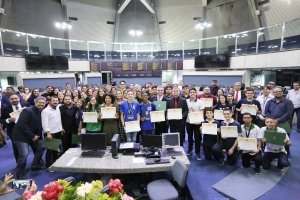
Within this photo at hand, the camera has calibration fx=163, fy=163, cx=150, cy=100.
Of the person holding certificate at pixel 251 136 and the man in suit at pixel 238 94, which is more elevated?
the man in suit at pixel 238 94

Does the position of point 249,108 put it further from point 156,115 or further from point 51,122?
point 51,122

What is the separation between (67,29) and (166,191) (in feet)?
46.7

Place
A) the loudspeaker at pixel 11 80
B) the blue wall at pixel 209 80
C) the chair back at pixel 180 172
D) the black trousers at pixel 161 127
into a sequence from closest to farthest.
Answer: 1. the chair back at pixel 180 172
2. the black trousers at pixel 161 127
3. the loudspeaker at pixel 11 80
4. the blue wall at pixel 209 80

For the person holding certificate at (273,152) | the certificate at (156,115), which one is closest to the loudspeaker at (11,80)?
the certificate at (156,115)

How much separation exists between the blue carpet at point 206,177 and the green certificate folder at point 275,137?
70 centimetres

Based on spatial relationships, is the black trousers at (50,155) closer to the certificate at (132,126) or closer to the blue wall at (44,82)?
the certificate at (132,126)

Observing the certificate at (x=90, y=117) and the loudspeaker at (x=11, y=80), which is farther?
the loudspeaker at (x=11, y=80)

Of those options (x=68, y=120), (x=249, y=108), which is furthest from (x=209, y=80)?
(x=68, y=120)

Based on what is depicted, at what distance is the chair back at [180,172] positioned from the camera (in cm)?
208

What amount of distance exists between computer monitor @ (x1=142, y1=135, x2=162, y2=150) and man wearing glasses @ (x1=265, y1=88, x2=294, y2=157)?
2.60 metres

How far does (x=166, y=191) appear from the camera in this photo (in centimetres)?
225

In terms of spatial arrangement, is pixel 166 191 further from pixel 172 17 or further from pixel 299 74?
pixel 172 17

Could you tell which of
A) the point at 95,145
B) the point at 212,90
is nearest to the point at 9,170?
the point at 95,145

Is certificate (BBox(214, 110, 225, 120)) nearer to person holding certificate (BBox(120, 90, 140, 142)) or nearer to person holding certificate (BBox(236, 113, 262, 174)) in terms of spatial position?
person holding certificate (BBox(236, 113, 262, 174))
